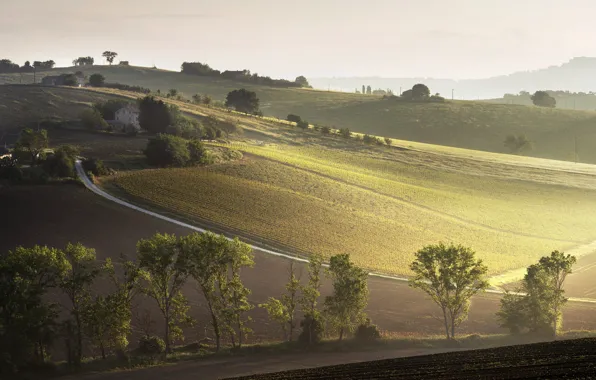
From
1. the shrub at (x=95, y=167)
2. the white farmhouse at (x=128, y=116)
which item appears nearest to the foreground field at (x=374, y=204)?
the shrub at (x=95, y=167)

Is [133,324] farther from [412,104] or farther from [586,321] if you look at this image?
[412,104]

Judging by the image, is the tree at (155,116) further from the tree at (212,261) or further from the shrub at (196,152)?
the tree at (212,261)

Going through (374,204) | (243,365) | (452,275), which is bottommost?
(243,365)

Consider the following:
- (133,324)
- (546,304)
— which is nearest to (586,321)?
(546,304)

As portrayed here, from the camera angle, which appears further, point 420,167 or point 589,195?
point 420,167

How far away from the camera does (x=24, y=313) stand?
36.0 m

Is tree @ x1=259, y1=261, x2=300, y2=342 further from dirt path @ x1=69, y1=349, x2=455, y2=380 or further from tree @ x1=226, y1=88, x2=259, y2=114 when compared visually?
tree @ x1=226, y1=88, x2=259, y2=114

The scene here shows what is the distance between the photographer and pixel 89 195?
67.9 metres

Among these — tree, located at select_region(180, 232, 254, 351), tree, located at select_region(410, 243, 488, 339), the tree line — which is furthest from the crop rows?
tree, located at select_region(180, 232, 254, 351)

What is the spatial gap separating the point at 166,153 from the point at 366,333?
1926 inches

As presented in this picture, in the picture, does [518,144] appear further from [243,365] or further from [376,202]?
[243,365]

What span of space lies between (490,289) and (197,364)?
30271mm

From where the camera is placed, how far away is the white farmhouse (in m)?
106

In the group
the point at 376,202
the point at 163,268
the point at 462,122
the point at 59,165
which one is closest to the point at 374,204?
the point at 376,202
